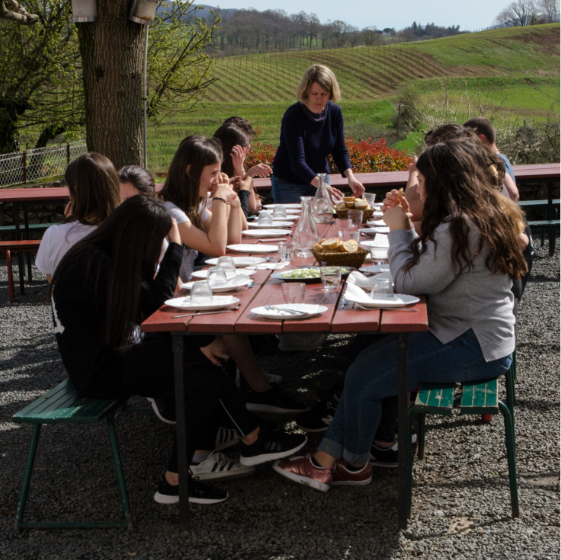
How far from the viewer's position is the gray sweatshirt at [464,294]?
7.45 feet

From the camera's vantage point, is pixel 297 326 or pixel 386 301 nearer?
pixel 297 326

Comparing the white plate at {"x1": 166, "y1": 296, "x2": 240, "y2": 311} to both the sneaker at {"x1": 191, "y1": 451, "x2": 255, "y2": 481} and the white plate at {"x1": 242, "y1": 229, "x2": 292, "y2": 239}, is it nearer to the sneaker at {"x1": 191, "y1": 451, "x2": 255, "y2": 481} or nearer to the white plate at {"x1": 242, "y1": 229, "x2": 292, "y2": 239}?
the sneaker at {"x1": 191, "y1": 451, "x2": 255, "y2": 481}

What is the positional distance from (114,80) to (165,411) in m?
2.93

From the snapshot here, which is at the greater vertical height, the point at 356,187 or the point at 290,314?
the point at 356,187

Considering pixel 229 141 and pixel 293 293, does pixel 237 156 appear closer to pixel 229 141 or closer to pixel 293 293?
pixel 229 141

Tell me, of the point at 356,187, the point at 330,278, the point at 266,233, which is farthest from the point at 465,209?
the point at 356,187

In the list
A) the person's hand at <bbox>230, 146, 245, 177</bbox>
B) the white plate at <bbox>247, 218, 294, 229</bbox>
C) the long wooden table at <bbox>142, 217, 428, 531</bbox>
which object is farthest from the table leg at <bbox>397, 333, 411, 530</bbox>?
the person's hand at <bbox>230, 146, 245, 177</bbox>

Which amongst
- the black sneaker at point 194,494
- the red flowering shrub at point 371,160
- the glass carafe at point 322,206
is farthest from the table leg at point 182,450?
the red flowering shrub at point 371,160

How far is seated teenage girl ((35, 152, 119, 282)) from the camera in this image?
288cm

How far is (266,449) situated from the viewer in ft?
8.48

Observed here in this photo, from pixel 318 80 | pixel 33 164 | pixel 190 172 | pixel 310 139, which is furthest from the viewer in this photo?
pixel 33 164

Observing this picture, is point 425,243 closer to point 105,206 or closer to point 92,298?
point 92,298

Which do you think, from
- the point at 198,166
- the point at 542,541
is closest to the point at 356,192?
the point at 198,166

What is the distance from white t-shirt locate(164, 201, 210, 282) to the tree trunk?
2.00 meters
